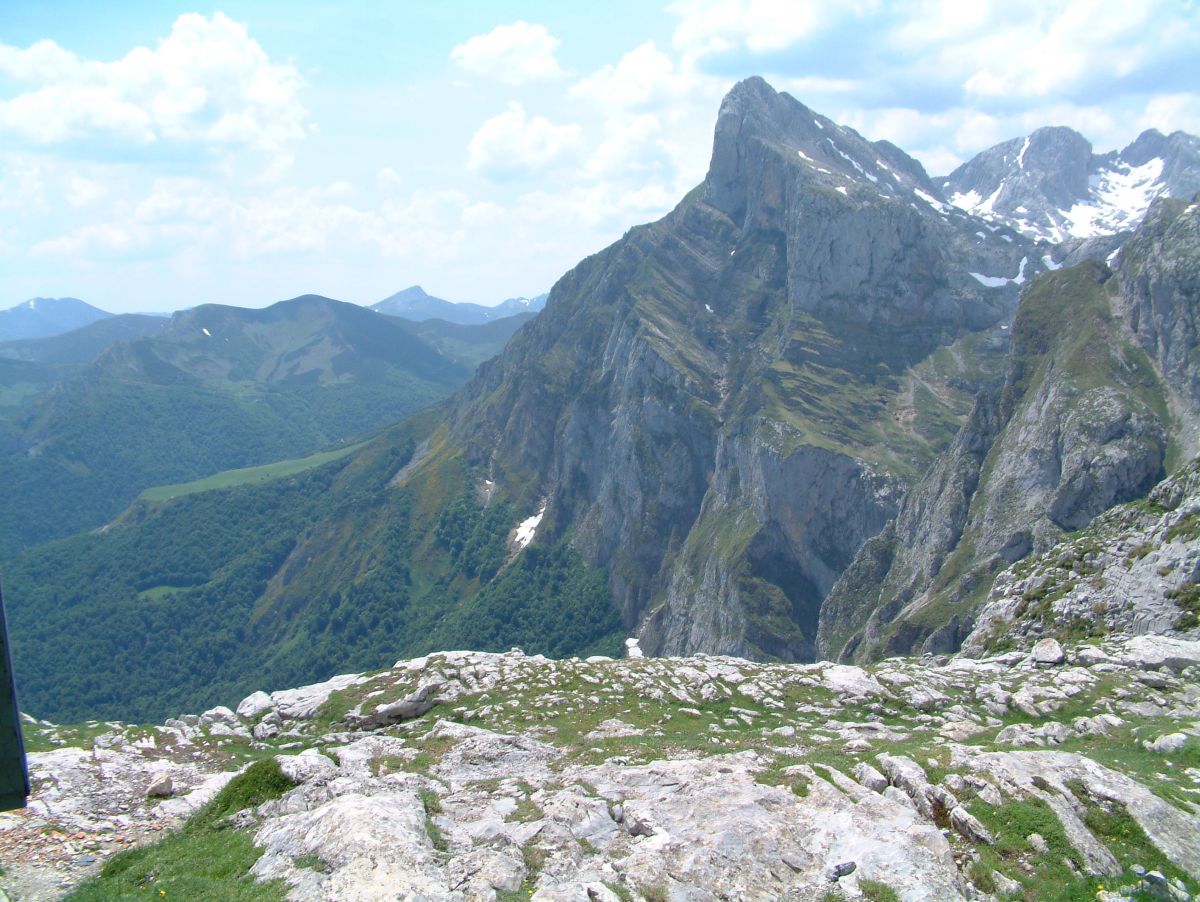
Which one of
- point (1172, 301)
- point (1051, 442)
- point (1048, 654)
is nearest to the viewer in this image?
point (1048, 654)

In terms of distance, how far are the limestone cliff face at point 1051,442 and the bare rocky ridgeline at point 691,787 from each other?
56.3 meters

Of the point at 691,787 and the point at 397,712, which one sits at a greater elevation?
the point at 691,787

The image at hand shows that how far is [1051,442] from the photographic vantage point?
104 meters

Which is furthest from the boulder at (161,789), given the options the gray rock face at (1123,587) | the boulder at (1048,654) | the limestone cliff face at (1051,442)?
the limestone cliff face at (1051,442)

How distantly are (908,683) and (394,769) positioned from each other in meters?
27.0

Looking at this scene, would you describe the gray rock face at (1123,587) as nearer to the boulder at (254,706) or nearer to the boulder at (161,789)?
the boulder at (161,789)

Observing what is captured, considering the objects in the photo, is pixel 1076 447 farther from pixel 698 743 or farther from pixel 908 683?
pixel 698 743

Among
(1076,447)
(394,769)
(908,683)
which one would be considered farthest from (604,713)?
(1076,447)

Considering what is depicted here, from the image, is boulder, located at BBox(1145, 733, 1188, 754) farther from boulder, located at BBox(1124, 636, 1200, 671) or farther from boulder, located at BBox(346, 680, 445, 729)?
boulder, located at BBox(346, 680, 445, 729)

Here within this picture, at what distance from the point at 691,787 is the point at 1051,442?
9841 cm

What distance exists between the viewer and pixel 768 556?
176 m

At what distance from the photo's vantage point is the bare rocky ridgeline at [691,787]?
1997cm

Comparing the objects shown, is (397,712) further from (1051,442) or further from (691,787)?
(1051,442)

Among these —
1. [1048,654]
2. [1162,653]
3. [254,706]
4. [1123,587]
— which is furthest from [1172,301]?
[254,706]
